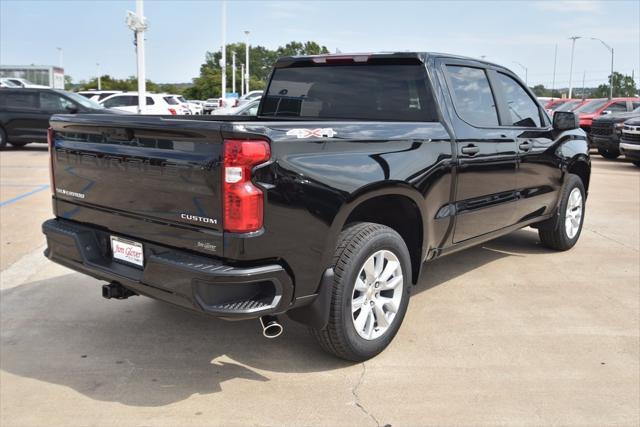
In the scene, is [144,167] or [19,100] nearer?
[144,167]

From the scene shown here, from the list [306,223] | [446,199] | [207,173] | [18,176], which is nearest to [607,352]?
[446,199]

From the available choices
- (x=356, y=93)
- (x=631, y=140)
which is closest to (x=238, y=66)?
(x=631, y=140)

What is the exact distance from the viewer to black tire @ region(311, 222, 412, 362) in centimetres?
344

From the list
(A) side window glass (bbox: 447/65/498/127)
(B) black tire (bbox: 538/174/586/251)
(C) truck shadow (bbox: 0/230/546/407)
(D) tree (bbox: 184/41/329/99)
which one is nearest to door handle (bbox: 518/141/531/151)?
(A) side window glass (bbox: 447/65/498/127)

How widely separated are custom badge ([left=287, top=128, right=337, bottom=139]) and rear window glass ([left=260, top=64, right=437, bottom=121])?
3.90ft

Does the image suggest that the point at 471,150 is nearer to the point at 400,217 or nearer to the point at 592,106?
the point at 400,217

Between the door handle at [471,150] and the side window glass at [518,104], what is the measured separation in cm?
87

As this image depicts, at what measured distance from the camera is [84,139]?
3.68m

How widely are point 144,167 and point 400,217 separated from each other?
68.6 inches

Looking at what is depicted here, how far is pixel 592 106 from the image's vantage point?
2119 centimetres

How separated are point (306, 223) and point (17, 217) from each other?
19.3ft

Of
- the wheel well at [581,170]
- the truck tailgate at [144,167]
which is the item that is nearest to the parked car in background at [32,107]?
the wheel well at [581,170]

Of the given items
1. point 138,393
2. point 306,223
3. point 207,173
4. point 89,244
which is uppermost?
point 207,173

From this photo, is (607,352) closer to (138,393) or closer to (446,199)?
(446,199)
